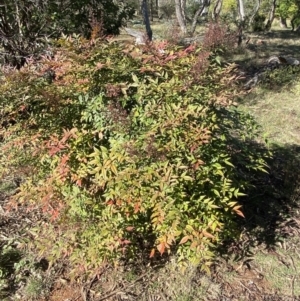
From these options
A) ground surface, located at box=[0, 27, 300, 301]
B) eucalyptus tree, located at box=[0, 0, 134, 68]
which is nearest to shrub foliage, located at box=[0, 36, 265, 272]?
ground surface, located at box=[0, 27, 300, 301]

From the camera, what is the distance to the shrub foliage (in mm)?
2166

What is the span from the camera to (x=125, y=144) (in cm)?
219

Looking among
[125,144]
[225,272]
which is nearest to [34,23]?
[125,144]

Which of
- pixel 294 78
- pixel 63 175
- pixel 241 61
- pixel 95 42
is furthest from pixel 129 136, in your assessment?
pixel 241 61

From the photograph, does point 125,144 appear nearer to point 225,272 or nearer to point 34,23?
point 225,272

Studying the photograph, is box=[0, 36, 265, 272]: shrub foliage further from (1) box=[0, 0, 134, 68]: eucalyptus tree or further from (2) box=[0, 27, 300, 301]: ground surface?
(1) box=[0, 0, 134, 68]: eucalyptus tree

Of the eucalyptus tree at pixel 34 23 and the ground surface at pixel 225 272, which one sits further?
the eucalyptus tree at pixel 34 23

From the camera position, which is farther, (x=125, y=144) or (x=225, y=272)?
(x=225, y=272)

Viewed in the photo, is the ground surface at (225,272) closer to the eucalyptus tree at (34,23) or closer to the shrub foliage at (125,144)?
the shrub foliage at (125,144)

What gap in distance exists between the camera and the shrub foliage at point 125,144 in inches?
85.3

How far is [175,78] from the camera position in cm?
248

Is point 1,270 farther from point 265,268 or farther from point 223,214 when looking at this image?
point 265,268

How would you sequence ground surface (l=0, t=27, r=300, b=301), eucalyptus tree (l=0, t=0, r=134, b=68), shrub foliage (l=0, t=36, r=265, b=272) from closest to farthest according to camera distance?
shrub foliage (l=0, t=36, r=265, b=272), ground surface (l=0, t=27, r=300, b=301), eucalyptus tree (l=0, t=0, r=134, b=68)

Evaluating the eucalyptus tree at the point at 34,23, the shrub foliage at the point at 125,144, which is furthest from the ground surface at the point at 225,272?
the eucalyptus tree at the point at 34,23
